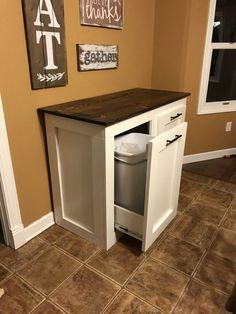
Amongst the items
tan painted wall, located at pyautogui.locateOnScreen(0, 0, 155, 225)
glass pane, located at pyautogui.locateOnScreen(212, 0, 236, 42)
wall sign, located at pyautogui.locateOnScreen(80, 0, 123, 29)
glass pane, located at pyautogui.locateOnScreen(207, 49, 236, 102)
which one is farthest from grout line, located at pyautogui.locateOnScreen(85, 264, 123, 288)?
glass pane, located at pyautogui.locateOnScreen(212, 0, 236, 42)

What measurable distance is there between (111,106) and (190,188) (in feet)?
3.98

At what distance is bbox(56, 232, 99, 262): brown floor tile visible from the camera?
5.40ft

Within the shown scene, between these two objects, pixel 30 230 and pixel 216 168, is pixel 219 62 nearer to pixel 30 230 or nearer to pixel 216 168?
pixel 216 168

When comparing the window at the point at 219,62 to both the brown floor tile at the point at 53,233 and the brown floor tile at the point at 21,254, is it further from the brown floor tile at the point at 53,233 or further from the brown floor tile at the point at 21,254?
the brown floor tile at the point at 21,254

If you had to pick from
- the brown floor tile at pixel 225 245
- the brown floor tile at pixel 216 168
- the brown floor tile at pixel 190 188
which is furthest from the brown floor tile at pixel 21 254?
the brown floor tile at pixel 216 168

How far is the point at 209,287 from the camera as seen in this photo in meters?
1.43

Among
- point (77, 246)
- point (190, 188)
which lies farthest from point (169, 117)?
point (77, 246)

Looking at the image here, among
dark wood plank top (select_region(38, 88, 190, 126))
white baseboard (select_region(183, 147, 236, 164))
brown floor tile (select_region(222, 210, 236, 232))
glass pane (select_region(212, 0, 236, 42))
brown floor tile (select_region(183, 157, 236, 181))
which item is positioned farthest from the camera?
white baseboard (select_region(183, 147, 236, 164))

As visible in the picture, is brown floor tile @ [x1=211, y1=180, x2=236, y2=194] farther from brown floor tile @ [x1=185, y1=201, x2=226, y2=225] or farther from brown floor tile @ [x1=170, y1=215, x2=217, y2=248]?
brown floor tile @ [x1=170, y1=215, x2=217, y2=248]

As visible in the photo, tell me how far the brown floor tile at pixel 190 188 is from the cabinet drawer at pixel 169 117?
63 cm

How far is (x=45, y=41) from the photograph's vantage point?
1500 mm

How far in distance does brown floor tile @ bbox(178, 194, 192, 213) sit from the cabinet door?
286mm

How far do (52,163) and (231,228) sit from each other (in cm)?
→ 135

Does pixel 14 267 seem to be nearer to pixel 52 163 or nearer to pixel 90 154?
pixel 52 163
